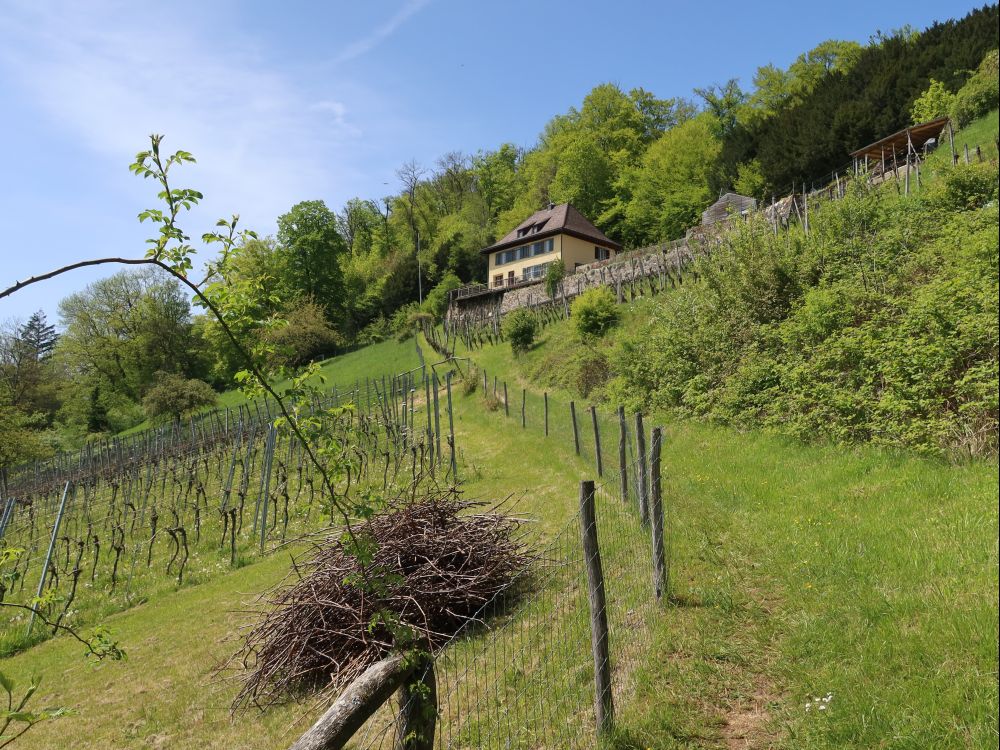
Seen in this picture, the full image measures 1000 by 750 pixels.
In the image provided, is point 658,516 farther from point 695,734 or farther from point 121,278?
point 121,278

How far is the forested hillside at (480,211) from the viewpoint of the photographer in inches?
1294

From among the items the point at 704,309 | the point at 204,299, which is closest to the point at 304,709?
the point at 204,299

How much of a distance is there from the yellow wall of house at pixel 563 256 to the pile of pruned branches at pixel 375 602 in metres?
34.7

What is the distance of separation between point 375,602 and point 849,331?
8458mm

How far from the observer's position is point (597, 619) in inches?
158

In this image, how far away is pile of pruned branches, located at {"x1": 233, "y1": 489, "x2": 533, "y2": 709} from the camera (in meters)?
6.23

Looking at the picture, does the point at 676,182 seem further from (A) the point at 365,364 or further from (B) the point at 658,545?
(B) the point at 658,545

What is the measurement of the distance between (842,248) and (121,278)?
59.3 meters

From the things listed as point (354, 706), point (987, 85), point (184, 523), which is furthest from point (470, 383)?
point (987, 85)

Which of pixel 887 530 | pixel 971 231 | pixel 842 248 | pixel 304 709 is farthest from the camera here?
pixel 842 248

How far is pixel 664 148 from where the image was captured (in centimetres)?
4588

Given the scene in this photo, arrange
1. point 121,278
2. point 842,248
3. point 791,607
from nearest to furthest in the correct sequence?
point 791,607 < point 842,248 < point 121,278

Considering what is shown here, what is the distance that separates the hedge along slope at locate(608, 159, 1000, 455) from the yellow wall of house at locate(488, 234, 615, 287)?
2512cm

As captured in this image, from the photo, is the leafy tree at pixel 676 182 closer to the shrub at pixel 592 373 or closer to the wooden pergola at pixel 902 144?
the wooden pergola at pixel 902 144
